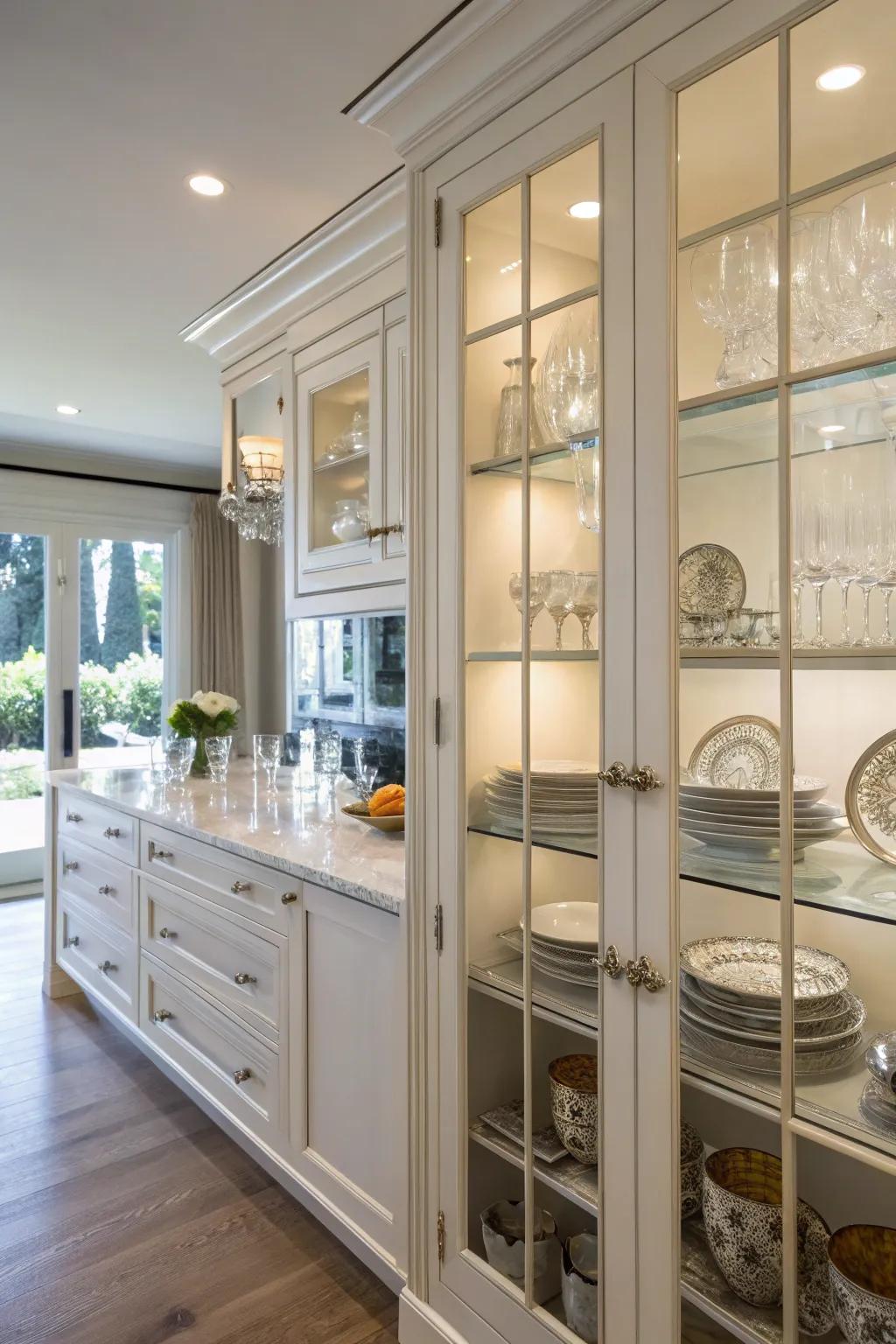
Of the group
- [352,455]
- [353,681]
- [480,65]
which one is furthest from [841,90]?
[353,681]

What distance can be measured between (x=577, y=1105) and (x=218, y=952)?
4.34 ft

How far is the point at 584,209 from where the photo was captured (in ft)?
4.44

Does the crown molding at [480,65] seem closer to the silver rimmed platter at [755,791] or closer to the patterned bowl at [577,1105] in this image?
the silver rimmed platter at [755,791]

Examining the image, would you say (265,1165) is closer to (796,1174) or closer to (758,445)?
(796,1174)

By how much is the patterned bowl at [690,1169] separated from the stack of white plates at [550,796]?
47cm

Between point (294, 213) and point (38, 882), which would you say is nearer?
point (294, 213)

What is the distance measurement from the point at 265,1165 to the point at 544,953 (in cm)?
133

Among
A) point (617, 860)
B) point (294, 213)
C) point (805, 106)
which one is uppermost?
point (294, 213)

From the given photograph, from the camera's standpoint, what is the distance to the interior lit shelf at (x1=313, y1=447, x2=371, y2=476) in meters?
2.46

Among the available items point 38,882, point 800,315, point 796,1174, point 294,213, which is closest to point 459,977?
point 796,1174

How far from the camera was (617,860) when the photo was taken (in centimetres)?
130

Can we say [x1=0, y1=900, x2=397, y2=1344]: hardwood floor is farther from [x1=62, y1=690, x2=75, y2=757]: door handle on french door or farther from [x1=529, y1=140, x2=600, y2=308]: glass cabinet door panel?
[x1=62, y1=690, x2=75, y2=757]: door handle on french door

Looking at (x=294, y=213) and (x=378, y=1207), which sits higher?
(x=294, y=213)

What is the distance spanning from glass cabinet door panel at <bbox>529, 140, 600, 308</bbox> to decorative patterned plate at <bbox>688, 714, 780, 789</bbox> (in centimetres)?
71
